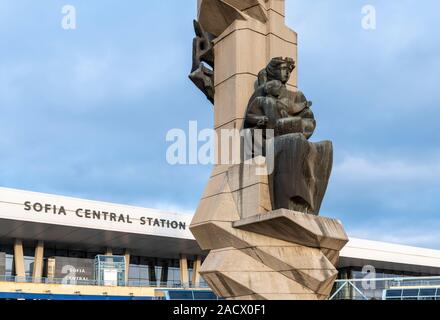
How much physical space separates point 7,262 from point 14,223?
8.76 m

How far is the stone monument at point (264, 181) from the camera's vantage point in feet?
34.4

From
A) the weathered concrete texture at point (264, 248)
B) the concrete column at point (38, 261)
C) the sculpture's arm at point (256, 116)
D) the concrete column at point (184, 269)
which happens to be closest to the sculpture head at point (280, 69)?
the sculpture's arm at point (256, 116)

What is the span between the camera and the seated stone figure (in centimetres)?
1056

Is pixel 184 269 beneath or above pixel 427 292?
above

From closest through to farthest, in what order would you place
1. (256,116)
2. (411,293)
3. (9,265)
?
(256,116)
(411,293)
(9,265)

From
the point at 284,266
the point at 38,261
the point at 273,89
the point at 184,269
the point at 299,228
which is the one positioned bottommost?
the point at 284,266

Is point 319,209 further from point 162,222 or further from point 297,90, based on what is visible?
point 162,222

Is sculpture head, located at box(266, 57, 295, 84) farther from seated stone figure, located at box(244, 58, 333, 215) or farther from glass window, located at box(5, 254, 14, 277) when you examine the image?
glass window, located at box(5, 254, 14, 277)

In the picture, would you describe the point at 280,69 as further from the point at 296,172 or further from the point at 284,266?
the point at 284,266

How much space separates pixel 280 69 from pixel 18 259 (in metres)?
42.1

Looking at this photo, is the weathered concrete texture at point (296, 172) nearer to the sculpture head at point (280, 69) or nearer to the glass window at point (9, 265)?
the sculpture head at point (280, 69)

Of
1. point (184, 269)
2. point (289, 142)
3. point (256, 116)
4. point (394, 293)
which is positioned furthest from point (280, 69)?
point (184, 269)

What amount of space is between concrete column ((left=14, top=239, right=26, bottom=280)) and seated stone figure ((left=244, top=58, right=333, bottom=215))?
4174cm

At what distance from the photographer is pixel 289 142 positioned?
10531 mm
